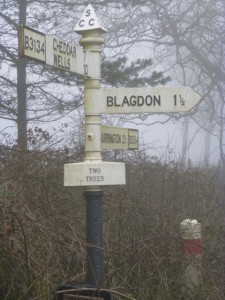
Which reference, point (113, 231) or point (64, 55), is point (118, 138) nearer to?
point (64, 55)

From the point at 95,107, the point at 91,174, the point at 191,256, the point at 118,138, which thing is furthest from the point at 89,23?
the point at 191,256

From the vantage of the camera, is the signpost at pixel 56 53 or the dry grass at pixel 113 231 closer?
the signpost at pixel 56 53

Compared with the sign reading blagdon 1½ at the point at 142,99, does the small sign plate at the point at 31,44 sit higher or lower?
higher

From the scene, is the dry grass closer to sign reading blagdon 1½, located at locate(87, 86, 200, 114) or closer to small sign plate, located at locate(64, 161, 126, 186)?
small sign plate, located at locate(64, 161, 126, 186)

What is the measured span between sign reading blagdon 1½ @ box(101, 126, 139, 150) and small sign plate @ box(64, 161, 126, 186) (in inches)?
8.4

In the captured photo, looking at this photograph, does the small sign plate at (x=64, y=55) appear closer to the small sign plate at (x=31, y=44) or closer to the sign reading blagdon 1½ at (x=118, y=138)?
the small sign plate at (x=31, y=44)

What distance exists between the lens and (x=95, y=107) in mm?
4496

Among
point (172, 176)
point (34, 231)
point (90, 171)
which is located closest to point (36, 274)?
point (34, 231)

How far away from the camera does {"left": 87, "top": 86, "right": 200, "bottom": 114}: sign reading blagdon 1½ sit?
178 inches

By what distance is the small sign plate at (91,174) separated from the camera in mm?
4355

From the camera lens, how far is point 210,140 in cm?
1322

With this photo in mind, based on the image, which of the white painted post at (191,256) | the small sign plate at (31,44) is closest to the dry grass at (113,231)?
the white painted post at (191,256)

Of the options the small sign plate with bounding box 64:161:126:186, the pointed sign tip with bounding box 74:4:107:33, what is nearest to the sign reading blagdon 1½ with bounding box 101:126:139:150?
the small sign plate with bounding box 64:161:126:186

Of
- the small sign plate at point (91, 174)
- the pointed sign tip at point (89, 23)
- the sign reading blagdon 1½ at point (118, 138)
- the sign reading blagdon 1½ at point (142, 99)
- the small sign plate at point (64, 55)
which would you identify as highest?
the pointed sign tip at point (89, 23)
